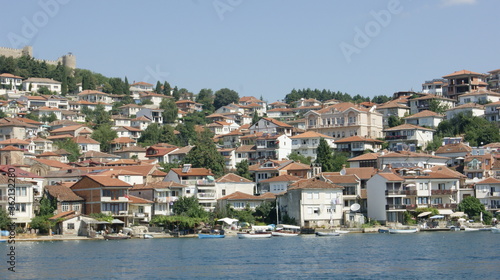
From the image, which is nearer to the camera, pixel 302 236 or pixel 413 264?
pixel 413 264

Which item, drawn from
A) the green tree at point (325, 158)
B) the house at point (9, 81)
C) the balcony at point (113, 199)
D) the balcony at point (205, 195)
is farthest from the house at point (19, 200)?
the house at point (9, 81)

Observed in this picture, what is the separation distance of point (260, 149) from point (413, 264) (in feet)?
162

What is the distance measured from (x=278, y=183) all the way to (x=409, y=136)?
23104 millimetres

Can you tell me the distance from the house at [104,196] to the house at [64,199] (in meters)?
0.61

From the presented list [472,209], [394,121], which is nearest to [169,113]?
[394,121]

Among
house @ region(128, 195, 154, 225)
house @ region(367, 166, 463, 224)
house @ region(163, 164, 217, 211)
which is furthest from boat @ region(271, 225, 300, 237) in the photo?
house @ region(128, 195, 154, 225)

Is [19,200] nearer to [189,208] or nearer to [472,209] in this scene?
[189,208]

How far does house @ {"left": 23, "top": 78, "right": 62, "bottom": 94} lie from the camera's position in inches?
5118

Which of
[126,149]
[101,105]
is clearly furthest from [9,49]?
[126,149]

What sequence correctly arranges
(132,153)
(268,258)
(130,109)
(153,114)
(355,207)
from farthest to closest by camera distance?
(130,109), (153,114), (132,153), (355,207), (268,258)

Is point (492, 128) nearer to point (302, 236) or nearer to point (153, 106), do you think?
point (302, 236)

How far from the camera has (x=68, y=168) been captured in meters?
76.4

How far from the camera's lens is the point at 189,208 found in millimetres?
65875

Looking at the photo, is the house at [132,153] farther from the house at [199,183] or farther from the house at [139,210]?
the house at [139,210]
